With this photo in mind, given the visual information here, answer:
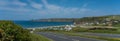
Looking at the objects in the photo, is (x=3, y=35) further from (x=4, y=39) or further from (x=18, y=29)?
(x=18, y=29)

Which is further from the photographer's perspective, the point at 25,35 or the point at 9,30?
the point at 25,35

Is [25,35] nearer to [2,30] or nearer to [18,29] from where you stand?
[18,29]

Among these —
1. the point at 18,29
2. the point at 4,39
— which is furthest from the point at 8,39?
the point at 18,29

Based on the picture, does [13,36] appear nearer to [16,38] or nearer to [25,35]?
[16,38]

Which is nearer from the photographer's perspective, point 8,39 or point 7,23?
point 8,39

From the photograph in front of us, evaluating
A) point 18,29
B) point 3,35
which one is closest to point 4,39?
point 3,35

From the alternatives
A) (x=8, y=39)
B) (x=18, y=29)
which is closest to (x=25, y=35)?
(x=18, y=29)
